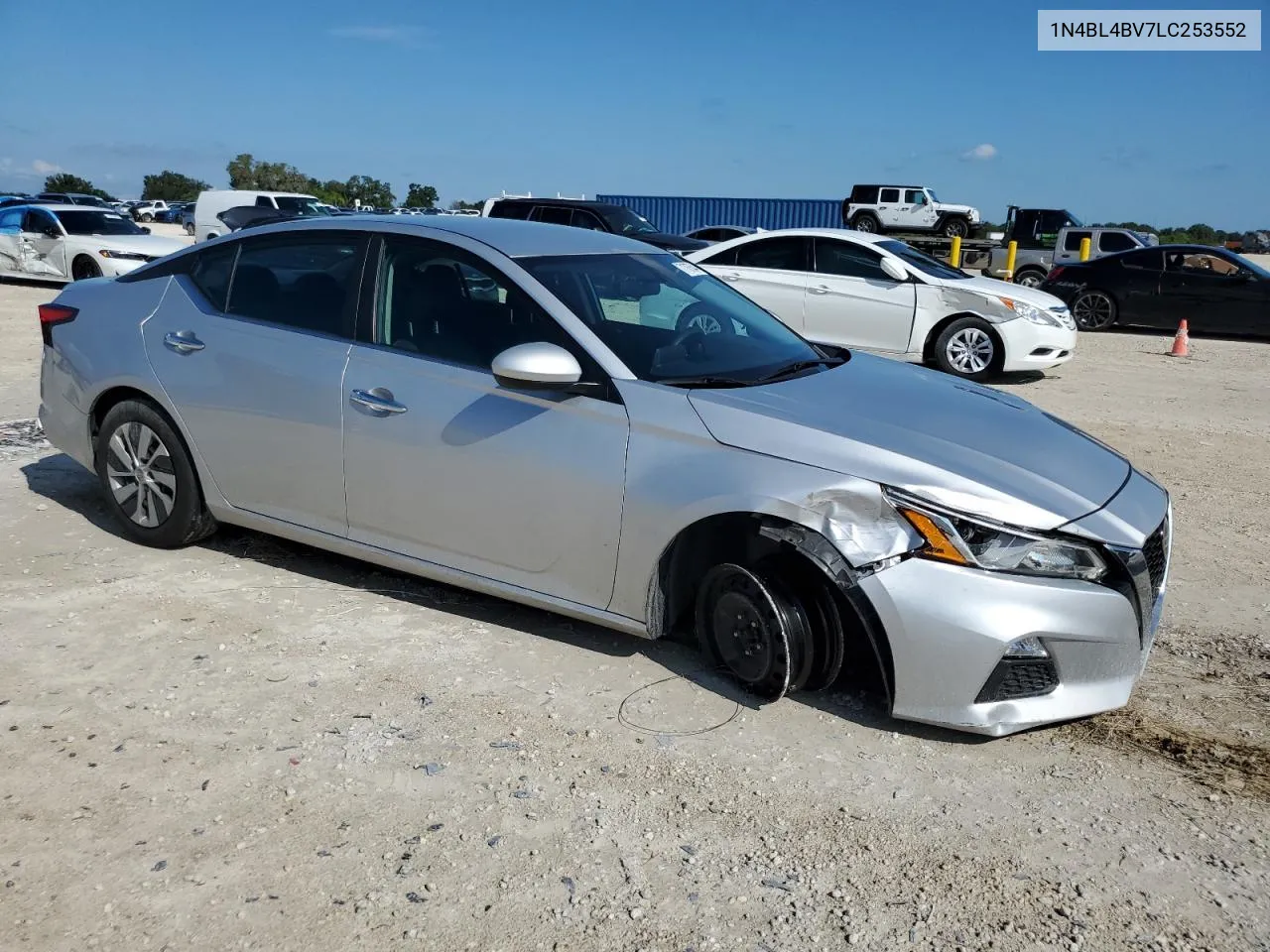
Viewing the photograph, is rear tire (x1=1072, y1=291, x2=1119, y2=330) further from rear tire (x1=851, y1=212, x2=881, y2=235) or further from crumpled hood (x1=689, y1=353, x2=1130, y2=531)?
rear tire (x1=851, y1=212, x2=881, y2=235)

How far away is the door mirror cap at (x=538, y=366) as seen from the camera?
3.95 metres

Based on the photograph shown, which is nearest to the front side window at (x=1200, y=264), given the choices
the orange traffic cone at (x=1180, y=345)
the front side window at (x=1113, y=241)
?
the orange traffic cone at (x=1180, y=345)

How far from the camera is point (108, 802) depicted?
3.27 m

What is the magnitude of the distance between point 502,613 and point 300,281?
1.67 m

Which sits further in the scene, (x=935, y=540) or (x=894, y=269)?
(x=894, y=269)

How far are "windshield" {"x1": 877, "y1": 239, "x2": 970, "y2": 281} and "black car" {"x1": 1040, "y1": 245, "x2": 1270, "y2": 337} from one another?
5548 mm

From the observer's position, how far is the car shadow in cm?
394

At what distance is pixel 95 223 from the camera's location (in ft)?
62.2

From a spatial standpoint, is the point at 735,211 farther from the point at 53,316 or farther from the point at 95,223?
the point at 53,316

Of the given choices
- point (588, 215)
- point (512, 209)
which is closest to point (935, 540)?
point (588, 215)

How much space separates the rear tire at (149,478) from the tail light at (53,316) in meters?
0.60

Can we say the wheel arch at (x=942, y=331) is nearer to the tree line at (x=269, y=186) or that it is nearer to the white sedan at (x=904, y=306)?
the white sedan at (x=904, y=306)

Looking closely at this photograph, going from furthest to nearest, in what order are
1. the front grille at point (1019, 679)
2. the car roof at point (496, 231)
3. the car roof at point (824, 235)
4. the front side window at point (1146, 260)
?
the front side window at point (1146, 260) < the car roof at point (824, 235) < the car roof at point (496, 231) < the front grille at point (1019, 679)

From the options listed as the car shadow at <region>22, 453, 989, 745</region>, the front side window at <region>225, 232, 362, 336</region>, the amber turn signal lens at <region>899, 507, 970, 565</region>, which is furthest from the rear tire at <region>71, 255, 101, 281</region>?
the amber turn signal lens at <region>899, 507, 970, 565</region>
